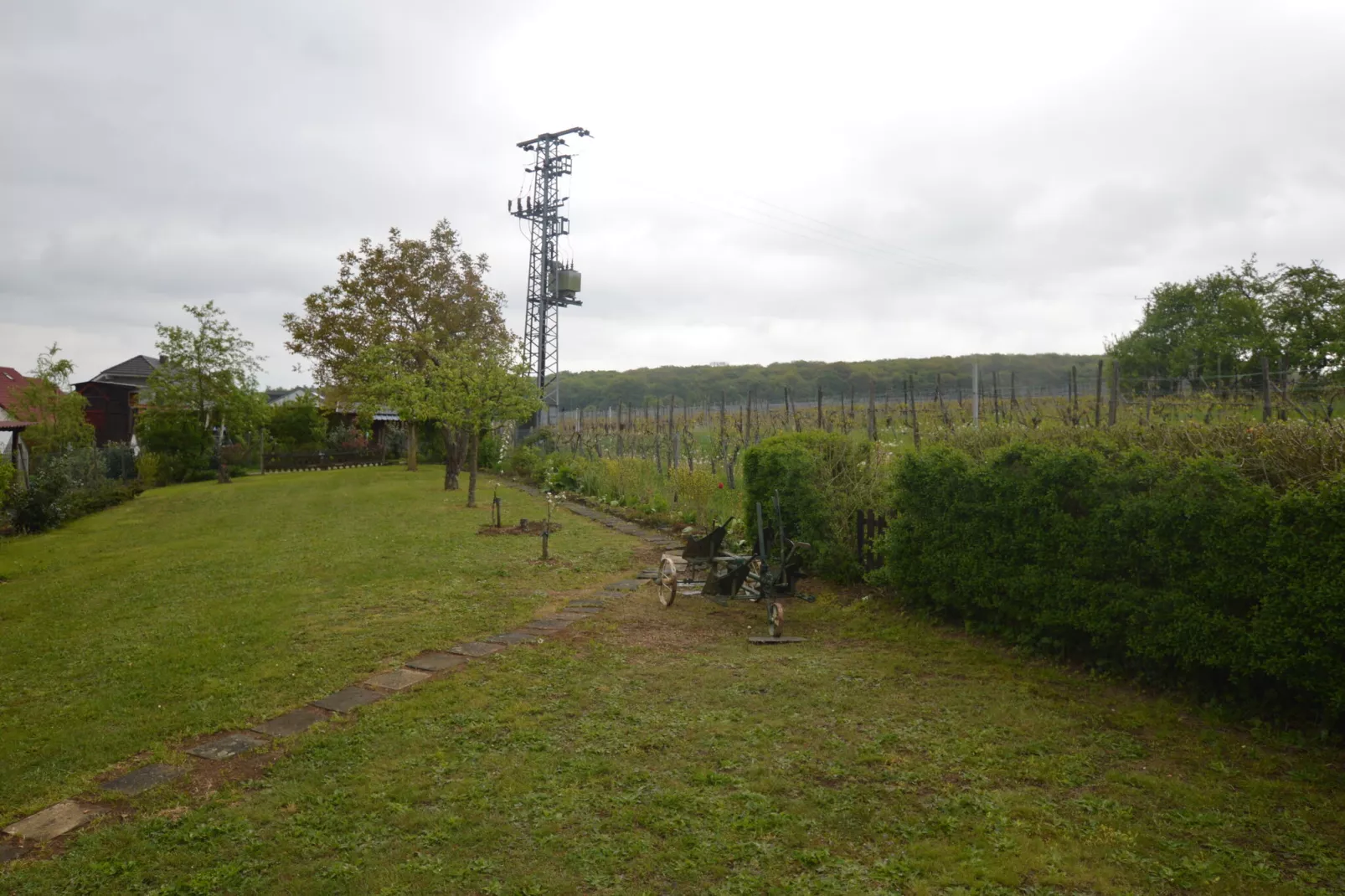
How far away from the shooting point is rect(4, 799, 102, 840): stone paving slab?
3404mm

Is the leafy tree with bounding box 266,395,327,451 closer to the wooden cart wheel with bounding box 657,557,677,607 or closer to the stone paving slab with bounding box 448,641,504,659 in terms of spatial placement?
the wooden cart wheel with bounding box 657,557,677,607

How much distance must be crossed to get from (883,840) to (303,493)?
20.2 metres

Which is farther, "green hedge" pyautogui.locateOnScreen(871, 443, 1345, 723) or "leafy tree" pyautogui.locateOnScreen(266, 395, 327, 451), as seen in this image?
"leafy tree" pyautogui.locateOnScreen(266, 395, 327, 451)

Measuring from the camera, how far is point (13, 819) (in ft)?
11.6

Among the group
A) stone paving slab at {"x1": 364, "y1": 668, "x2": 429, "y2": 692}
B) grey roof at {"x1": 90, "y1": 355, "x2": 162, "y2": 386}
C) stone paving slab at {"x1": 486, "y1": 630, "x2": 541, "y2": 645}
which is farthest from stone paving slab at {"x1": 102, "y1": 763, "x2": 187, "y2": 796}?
grey roof at {"x1": 90, "y1": 355, "x2": 162, "y2": 386}

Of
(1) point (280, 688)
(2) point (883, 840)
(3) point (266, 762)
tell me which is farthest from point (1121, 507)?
(1) point (280, 688)

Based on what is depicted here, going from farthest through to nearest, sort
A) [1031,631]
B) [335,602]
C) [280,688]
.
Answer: [335,602] < [1031,631] < [280,688]

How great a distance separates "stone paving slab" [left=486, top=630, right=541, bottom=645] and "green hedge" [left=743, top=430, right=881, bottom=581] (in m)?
3.29

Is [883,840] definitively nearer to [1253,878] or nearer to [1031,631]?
[1253,878]

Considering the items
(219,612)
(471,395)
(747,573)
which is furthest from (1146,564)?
(471,395)

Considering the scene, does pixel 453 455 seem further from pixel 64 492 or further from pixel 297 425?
pixel 297 425

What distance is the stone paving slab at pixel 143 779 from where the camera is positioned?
12.5 feet

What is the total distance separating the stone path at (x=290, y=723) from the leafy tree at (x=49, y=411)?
21941 mm

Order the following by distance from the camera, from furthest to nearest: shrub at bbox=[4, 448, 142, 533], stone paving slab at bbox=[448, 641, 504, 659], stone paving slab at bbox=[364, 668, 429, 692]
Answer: shrub at bbox=[4, 448, 142, 533] < stone paving slab at bbox=[448, 641, 504, 659] < stone paving slab at bbox=[364, 668, 429, 692]
